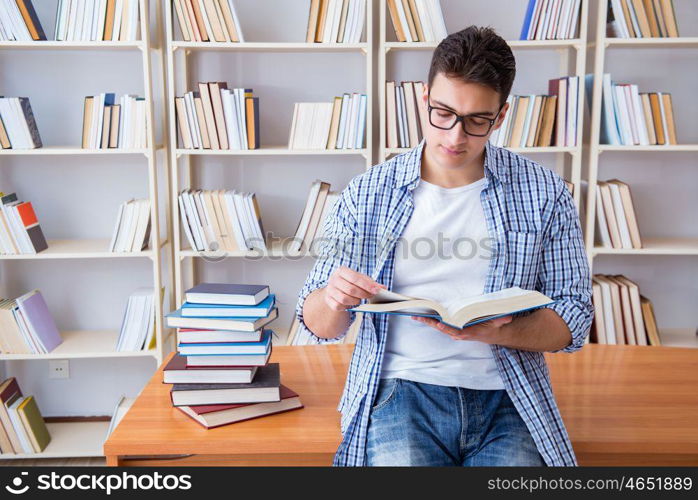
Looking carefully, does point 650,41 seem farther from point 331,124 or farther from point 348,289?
point 348,289

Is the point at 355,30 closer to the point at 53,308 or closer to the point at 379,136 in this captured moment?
the point at 379,136

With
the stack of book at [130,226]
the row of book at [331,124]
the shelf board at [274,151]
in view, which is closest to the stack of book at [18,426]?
the stack of book at [130,226]

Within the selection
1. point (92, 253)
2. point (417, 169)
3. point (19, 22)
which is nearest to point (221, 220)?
point (92, 253)

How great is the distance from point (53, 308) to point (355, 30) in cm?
179

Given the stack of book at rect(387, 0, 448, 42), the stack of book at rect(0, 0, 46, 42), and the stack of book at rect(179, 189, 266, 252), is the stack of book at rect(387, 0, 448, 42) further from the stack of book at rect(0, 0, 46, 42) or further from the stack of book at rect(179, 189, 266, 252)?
the stack of book at rect(0, 0, 46, 42)

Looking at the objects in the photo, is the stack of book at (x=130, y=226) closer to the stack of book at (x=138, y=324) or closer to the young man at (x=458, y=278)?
the stack of book at (x=138, y=324)

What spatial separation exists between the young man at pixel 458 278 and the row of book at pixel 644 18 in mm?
1446

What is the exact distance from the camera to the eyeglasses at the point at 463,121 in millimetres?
1435

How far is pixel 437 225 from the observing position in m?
1.50

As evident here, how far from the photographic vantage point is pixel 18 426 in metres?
2.79

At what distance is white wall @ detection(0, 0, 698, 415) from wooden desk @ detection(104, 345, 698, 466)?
1237 mm

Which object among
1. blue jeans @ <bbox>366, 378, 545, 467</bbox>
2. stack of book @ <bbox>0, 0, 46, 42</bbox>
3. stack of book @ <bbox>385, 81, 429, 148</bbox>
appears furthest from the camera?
stack of book @ <bbox>385, 81, 429, 148</bbox>

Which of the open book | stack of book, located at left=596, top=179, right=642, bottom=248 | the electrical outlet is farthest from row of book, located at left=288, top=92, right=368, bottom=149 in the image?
the open book

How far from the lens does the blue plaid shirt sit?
1.43 meters
